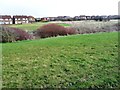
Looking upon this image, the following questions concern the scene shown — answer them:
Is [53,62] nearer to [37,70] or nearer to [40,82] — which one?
[37,70]

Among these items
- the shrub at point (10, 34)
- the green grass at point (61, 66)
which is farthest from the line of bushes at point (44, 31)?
the green grass at point (61, 66)

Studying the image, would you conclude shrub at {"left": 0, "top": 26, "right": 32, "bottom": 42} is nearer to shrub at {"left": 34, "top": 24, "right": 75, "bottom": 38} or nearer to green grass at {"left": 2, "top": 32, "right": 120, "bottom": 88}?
shrub at {"left": 34, "top": 24, "right": 75, "bottom": 38}

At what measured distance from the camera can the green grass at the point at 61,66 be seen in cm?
825

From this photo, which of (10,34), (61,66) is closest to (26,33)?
(10,34)

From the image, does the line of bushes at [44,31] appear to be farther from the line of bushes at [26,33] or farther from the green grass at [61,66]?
the green grass at [61,66]

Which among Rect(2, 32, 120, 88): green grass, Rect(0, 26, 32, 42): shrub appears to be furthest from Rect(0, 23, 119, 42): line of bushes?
Rect(2, 32, 120, 88): green grass

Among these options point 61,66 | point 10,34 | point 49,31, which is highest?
point 10,34

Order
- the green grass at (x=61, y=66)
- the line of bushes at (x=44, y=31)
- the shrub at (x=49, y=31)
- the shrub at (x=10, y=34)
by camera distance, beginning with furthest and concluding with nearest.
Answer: the shrub at (x=49, y=31) → the line of bushes at (x=44, y=31) → the shrub at (x=10, y=34) → the green grass at (x=61, y=66)

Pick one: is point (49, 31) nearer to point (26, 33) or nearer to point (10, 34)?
point (26, 33)

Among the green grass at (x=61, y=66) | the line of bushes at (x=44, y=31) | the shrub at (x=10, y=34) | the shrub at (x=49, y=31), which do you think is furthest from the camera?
the shrub at (x=49, y=31)

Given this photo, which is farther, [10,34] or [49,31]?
[49,31]

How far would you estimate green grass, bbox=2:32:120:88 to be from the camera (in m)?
8.25

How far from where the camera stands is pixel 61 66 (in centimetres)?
964

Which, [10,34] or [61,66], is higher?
[10,34]
